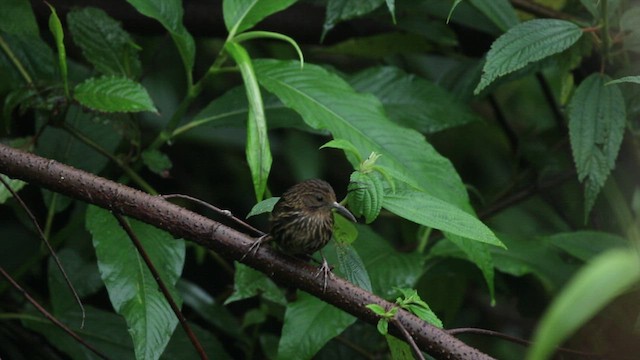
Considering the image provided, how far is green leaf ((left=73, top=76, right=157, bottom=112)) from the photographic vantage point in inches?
86.4

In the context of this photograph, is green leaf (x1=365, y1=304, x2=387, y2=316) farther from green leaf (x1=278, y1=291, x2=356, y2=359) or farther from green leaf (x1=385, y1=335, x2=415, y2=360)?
green leaf (x1=278, y1=291, x2=356, y2=359)

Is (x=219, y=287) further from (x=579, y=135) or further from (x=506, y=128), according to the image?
(x=579, y=135)

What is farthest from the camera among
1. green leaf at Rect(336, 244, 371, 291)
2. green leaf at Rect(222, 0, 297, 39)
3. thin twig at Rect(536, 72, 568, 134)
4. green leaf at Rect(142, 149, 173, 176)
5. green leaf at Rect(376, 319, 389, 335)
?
thin twig at Rect(536, 72, 568, 134)

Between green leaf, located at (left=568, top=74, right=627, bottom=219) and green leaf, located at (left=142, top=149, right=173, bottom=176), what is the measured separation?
3.57 feet

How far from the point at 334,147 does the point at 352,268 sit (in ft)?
1.30

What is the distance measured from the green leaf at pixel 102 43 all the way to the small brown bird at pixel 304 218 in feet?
2.54

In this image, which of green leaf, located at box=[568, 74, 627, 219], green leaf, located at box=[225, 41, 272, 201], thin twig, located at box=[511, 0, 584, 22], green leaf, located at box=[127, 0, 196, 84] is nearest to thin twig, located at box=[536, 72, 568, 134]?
thin twig, located at box=[511, 0, 584, 22]

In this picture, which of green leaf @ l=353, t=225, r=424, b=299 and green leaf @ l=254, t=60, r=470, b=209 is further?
green leaf @ l=353, t=225, r=424, b=299

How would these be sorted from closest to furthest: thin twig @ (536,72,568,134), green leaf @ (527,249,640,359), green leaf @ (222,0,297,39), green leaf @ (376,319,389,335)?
green leaf @ (527,249,640,359) → green leaf @ (376,319,389,335) → green leaf @ (222,0,297,39) → thin twig @ (536,72,568,134)

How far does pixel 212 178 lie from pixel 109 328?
141 cm

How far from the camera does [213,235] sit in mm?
1696

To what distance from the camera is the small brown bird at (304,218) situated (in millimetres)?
1905

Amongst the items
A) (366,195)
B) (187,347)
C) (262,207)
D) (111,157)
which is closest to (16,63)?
(111,157)

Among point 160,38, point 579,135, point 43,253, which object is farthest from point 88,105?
point 160,38
